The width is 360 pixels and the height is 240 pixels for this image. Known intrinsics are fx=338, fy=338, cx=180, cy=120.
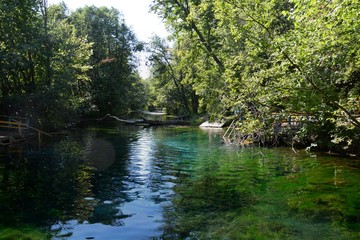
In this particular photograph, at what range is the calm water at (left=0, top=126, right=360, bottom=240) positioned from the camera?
7219 mm

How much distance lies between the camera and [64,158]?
16.7 m

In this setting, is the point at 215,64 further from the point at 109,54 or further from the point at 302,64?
the point at 109,54

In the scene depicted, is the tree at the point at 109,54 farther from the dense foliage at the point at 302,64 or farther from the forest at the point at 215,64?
the dense foliage at the point at 302,64

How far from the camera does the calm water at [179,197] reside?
7.22 m

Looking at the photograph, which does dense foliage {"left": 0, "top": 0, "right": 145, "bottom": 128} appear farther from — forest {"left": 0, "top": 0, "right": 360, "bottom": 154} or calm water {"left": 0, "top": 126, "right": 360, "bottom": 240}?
calm water {"left": 0, "top": 126, "right": 360, "bottom": 240}

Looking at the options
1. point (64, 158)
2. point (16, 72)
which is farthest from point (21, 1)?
point (64, 158)

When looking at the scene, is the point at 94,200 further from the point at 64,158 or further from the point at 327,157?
the point at 327,157

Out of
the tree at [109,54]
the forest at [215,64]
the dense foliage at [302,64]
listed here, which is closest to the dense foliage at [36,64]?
the forest at [215,64]

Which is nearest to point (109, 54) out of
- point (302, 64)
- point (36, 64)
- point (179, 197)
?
point (36, 64)

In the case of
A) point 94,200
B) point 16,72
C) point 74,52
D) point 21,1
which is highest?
point 21,1

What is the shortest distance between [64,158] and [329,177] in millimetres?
11974

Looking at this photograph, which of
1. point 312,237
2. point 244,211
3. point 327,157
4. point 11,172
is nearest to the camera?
point 312,237

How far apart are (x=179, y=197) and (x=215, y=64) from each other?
2081 centimetres

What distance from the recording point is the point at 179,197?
9852mm
